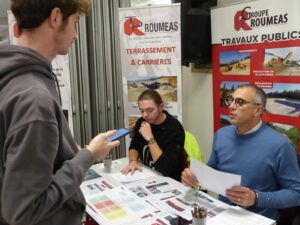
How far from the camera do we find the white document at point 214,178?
147 centimetres

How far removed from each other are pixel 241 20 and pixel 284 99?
77 cm

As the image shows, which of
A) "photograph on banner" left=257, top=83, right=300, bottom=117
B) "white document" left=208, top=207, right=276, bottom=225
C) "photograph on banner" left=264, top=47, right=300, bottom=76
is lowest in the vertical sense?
"white document" left=208, top=207, right=276, bottom=225

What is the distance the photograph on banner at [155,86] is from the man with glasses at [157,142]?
0.74 metres

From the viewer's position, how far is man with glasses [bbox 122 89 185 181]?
2184mm

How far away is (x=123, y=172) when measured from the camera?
7.00 ft

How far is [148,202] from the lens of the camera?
5.48 ft

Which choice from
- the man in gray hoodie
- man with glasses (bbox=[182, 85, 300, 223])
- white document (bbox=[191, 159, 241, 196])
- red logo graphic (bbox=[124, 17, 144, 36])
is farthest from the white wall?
the man in gray hoodie

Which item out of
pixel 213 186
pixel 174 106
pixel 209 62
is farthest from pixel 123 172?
pixel 209 62

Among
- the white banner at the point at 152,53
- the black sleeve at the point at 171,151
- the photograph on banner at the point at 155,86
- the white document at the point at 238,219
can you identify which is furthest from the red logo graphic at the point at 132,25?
the white document at the point at 238,219

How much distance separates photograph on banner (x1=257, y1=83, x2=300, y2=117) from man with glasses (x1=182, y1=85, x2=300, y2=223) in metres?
0.62

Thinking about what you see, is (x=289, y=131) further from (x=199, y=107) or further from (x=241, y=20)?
(x=199, y=107)

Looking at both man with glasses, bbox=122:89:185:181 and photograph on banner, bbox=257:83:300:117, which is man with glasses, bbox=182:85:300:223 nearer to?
man with glasses, bbox=122:89:185:181

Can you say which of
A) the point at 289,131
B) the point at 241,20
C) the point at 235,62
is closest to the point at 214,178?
the point at 289,131

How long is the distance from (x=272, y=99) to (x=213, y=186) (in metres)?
1.26
